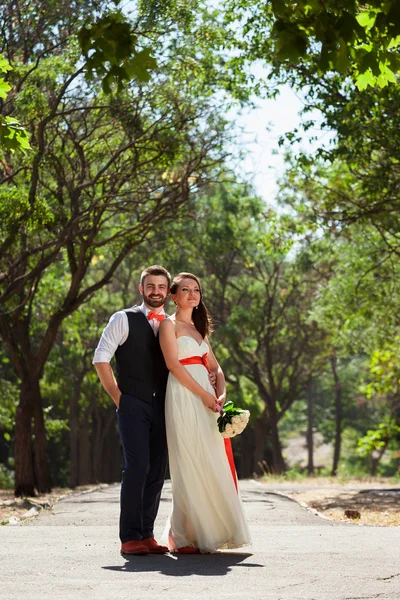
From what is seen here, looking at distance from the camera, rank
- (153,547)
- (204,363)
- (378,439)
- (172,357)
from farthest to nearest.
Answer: (378,439), (204,363), (172,357), (153,547)

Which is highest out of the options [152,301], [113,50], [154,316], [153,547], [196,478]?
[113,50]

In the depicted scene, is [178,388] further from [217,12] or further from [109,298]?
[109,298]

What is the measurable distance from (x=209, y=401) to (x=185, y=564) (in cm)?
144

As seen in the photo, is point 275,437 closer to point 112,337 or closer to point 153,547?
point 153,547

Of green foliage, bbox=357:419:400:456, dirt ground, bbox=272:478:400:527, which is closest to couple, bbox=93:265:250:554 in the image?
dirt ground, bbox=272:478:400:527

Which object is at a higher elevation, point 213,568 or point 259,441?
point 259,441

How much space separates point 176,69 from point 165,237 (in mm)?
9177

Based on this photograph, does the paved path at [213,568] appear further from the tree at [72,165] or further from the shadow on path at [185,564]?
the tree at [72,165]

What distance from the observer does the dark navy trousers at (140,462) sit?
311 inches

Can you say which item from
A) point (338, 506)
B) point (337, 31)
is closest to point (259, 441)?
point (338, 506)

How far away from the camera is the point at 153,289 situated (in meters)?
8.34

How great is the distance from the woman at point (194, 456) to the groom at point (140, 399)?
0.13m

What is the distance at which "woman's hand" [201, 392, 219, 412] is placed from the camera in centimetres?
826

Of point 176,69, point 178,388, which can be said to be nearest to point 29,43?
point 176,69
